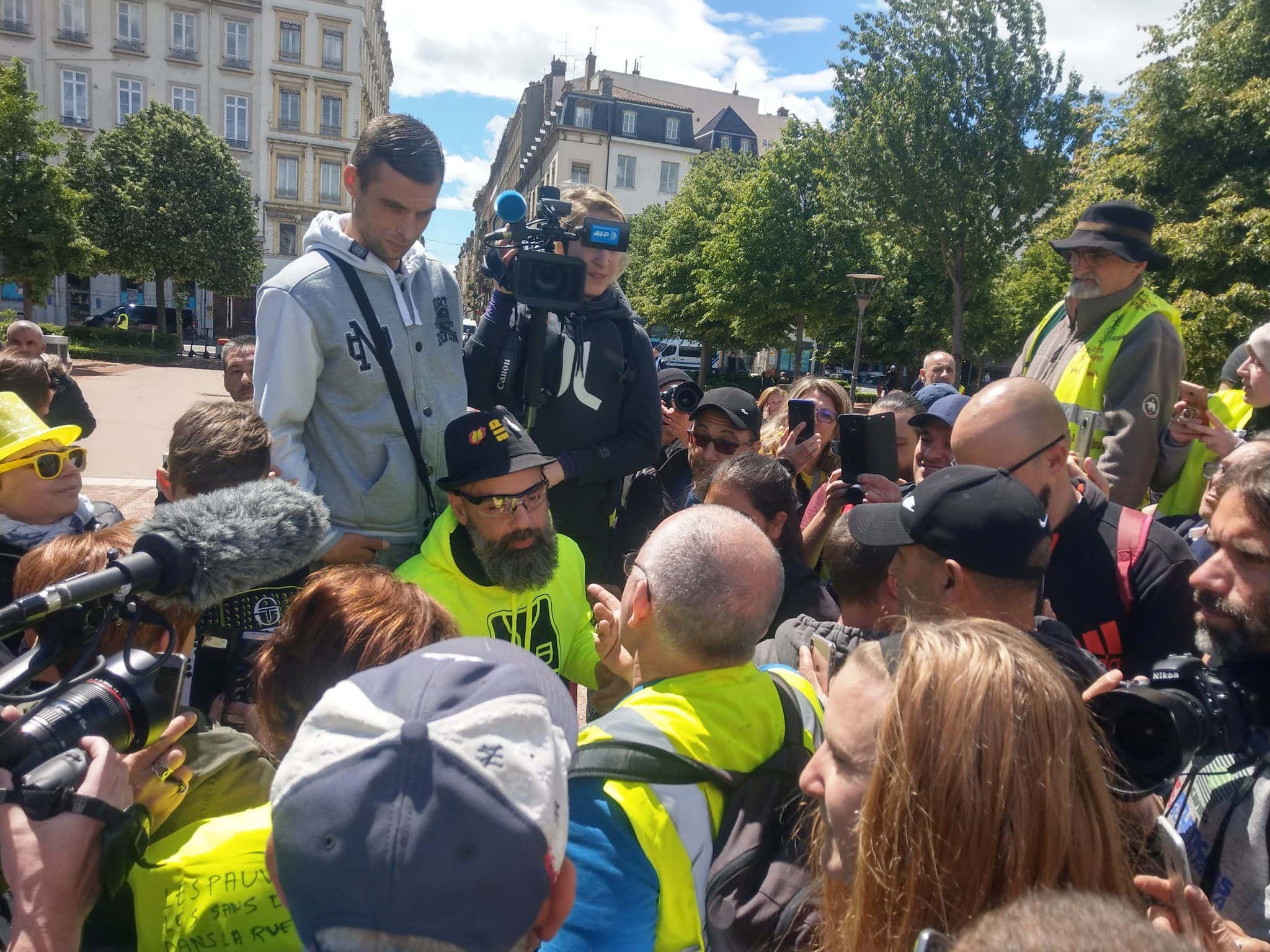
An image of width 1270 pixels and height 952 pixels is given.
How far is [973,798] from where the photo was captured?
50.8 inches

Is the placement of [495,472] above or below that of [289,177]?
below

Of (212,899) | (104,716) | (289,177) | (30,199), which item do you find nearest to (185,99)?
(289,177)

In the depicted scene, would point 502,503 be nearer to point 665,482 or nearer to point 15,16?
point 665,482

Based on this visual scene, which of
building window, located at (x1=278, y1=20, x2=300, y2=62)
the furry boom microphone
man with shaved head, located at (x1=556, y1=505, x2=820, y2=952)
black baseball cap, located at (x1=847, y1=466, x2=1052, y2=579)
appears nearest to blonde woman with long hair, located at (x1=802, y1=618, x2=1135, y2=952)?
man with shaved head, located at (x1=556, y1=505, x2=820, y2=952)

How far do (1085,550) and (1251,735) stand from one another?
1.02 m

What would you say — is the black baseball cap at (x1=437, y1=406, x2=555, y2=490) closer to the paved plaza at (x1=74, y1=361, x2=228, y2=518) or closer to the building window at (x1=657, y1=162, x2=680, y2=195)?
the paved plaza at (x1=74, y1=361, x2=228, y2=518)

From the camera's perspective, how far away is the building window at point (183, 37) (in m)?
43.2

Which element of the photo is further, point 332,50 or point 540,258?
point 332,50

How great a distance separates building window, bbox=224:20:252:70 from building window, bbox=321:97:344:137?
391 cm

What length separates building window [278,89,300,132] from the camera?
45.1 meters

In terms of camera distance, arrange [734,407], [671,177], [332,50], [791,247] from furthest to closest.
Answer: [671,177] → [332,50] → [791,247] → [734,407]

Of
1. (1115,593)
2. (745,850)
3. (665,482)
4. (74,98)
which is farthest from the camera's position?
(74,98)

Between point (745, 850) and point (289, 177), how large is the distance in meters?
50.9

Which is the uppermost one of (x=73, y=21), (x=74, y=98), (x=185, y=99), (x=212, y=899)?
(x=73, y=21)
